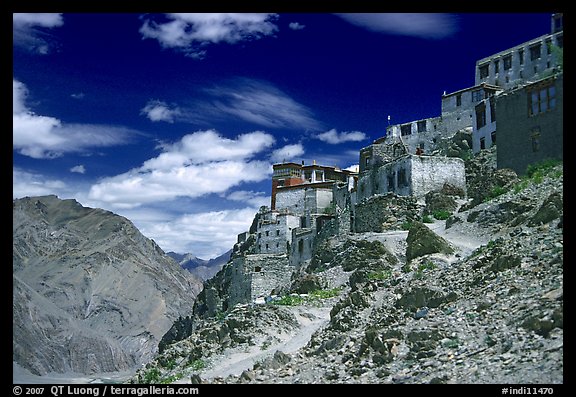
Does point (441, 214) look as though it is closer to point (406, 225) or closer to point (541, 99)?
point (406, 225)

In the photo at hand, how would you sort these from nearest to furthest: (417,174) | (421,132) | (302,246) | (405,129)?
(417,174), (302,246), (421,132), (405,129)

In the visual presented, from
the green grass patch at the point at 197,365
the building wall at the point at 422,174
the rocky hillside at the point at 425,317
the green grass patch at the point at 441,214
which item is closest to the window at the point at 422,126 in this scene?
the building wall at the point at 422,174

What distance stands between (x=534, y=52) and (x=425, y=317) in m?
49.5

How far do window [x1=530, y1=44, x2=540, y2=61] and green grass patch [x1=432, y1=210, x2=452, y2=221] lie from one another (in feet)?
86.2

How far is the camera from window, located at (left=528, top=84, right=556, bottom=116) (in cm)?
3844

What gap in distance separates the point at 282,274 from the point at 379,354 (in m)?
35.5

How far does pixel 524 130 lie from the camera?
4125 cm

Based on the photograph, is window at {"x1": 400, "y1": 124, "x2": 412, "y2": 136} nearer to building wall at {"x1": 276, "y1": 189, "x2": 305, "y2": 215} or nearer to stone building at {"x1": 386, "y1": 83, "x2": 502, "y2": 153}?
stone building at {"x1": 386, "y1": 83, "x2": 502, "y2": 153}

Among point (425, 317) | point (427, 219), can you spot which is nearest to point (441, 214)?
point (427, 219)

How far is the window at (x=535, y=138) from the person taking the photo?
3966 centimetres

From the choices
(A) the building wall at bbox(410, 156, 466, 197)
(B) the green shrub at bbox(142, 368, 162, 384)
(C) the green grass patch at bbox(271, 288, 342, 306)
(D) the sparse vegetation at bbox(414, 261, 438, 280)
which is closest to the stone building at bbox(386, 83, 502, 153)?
(A) the building wall at bbox(410, 156, 466, 197)

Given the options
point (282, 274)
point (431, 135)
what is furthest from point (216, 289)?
point (431, 135)

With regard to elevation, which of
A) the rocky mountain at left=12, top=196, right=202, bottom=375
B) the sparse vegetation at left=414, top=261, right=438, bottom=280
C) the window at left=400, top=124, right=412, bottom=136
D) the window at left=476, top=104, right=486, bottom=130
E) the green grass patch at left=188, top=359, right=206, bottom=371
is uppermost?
the window at left=400, top=124, right=412, bottom=136
